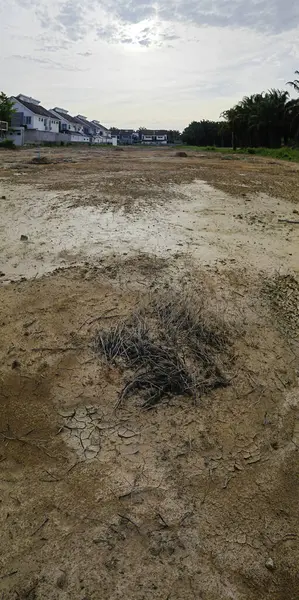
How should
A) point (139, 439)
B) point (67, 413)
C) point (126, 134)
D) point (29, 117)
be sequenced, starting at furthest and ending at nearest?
point (126, 134) < point (29, 117) < point (67, 413) < point (139, 439)

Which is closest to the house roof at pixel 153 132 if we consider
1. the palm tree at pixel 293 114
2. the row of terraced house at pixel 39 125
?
the row of terraced house at pixel 39 125

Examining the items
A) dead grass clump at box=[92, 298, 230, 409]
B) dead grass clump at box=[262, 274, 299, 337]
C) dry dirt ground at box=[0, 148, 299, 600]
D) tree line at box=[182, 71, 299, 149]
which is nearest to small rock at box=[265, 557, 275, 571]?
dry dirt ground at box=[0, 148, 299, 600]

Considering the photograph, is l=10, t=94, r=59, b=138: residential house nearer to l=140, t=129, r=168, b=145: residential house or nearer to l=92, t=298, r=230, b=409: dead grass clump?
l=140, t=129, r=168, b=145: residential house

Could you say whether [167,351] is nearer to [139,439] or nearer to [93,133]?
[139,439]

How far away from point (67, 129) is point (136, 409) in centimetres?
7142

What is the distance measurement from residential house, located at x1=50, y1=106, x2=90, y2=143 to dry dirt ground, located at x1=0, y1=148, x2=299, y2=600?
2443 inches

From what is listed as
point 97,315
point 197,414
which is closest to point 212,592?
point 197,414

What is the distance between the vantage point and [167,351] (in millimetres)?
3811

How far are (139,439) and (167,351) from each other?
40.3 inches

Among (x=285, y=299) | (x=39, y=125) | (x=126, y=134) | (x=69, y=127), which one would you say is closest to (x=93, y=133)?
(x=69, y=127)

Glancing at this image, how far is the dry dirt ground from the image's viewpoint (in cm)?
216

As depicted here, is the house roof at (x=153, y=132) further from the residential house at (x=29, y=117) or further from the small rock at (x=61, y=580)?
the small rock at (x=61, y=580)

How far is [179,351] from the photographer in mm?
3869

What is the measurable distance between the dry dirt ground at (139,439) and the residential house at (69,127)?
6204 cm
